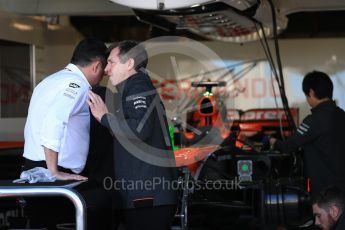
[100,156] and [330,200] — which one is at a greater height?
[100,156]

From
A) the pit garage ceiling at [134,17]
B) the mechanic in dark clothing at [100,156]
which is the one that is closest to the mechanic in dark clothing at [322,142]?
the pit garage ceiling at [134,17]

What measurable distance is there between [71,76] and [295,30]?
7024 millimetres

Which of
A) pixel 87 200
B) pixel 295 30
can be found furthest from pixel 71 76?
pixel 295 30

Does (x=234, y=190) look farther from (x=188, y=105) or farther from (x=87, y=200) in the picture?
(x=188, y=105)

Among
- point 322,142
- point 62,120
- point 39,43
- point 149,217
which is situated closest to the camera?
point 62,120

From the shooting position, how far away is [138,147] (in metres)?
2.77

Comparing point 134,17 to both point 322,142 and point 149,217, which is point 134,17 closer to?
point 322,142

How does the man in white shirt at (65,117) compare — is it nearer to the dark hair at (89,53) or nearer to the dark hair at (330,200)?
the dark hair at (89,53)

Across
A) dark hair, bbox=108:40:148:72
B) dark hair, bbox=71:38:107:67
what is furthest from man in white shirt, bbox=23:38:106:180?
dark hair, bbox=108:40:148:72

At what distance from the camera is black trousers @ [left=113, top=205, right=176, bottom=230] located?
2.79 meters

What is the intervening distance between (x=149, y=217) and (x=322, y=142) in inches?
69.2

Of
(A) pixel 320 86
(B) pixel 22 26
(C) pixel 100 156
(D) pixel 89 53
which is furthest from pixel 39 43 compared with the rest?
(D) pixel 89 53

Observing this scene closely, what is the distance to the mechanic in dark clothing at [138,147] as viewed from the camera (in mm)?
2730

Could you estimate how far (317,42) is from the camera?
810 cm
